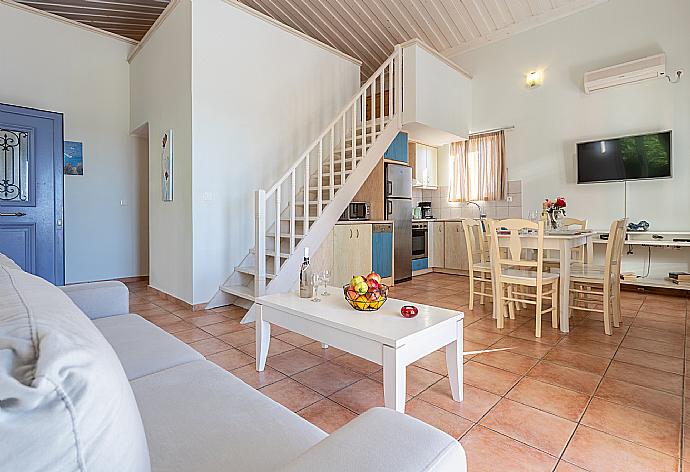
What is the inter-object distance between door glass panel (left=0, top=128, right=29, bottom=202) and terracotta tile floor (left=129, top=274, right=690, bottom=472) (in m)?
2.50

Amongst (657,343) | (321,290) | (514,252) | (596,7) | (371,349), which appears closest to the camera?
(371,349)

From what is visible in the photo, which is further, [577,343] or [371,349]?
[577,343]

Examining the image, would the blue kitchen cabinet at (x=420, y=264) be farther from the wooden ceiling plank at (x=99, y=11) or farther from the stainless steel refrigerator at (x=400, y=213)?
the wooden ceiling plank at (x=99, y=11)

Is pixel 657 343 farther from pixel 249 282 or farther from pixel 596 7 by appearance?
pixel 596 7

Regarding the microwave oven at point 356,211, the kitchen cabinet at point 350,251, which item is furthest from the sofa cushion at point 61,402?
the microwave oven at point 356,211

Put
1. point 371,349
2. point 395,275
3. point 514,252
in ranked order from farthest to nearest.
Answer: point 395,275 → point 514,252 → point 371,349

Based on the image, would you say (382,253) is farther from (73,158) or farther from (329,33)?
(73,158)

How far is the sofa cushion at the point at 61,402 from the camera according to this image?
0.41 metres

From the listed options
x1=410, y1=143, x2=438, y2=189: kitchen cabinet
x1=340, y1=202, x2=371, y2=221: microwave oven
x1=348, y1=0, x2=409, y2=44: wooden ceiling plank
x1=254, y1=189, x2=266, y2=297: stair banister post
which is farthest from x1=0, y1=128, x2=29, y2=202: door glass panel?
x1=410, y1=143, x2=438, y2=189: kitchen cabinet

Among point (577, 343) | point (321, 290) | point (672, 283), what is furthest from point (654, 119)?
point (321, 290)

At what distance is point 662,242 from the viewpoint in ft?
13.8

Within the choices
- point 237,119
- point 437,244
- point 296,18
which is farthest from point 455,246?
point 296,18

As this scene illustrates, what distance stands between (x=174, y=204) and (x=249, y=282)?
123 centimetres

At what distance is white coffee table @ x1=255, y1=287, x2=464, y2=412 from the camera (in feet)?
5.32
